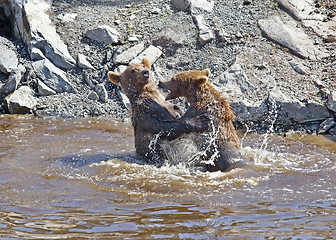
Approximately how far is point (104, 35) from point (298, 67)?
4.93 m

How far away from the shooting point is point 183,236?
5418mm

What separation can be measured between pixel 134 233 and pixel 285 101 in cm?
661

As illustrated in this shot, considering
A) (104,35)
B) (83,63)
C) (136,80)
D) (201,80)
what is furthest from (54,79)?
(201,80)

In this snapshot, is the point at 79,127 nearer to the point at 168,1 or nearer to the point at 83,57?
the point at 83,57

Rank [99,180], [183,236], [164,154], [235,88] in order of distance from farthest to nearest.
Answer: [235,88]
[164,154]
[99,180]
[183,236]

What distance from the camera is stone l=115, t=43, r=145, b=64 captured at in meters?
13.0

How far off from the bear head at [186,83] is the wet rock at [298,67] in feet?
13.1

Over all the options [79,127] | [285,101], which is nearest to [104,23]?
[79,127]

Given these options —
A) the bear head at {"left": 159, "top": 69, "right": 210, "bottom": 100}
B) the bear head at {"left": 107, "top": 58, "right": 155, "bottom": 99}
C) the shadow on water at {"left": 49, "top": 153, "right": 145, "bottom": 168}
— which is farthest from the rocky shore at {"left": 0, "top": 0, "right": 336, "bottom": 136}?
the shadow on water at {"left": 49, "top": 153, "right": 145, "bottom": 168}

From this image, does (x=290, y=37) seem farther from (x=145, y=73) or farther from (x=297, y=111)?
(x=145, y=73)

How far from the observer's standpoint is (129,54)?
13.2 meters

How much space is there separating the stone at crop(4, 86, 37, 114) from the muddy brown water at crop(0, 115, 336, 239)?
1.68 metres

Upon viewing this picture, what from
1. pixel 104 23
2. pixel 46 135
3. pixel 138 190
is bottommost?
pixel 46 135

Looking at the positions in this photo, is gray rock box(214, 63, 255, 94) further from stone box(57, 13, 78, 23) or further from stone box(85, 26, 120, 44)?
stone box(57, 13, 78, 23)
